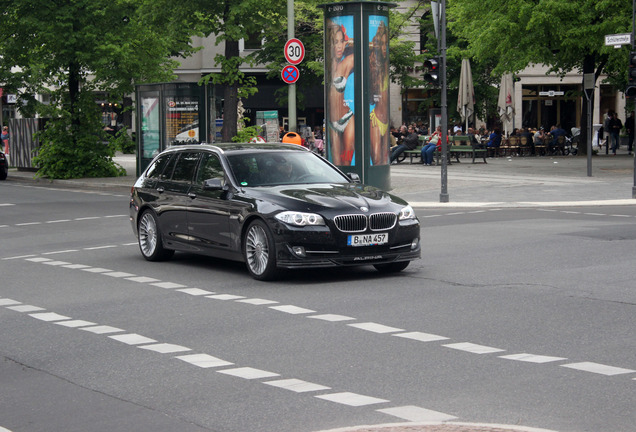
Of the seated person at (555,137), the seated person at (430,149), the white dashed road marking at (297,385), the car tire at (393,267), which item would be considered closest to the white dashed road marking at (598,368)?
the white dashed road marking at (297,385)

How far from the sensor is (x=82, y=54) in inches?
1268

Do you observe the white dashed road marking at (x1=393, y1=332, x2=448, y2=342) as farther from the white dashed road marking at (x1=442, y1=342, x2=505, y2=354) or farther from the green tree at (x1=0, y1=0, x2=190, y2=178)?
the green tree at (x1=0, y1=0, x2=190, y2=178)

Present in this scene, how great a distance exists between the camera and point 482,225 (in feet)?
60.7

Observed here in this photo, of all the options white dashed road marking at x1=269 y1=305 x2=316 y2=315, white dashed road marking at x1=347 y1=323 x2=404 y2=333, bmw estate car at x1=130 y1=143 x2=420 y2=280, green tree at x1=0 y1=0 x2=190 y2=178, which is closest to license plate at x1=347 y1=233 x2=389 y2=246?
bmw estate car at x1=130 y1=143 x2=420 y2=280

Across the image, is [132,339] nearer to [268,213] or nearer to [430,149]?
[268,213]

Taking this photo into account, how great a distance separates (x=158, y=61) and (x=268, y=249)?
25134 mm

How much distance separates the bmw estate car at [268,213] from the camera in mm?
11766

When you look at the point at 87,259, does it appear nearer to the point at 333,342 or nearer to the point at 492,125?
the point at 333,342

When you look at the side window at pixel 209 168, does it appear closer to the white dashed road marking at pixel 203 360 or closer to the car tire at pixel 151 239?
the car tire at pixel 151 239

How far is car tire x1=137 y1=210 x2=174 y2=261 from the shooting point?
14.3 metres

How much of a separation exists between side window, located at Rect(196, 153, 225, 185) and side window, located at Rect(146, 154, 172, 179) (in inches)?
41.2

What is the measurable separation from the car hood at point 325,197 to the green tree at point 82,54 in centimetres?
1823

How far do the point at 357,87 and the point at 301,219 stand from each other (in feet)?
48.7

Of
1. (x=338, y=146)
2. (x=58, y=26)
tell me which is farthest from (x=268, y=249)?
(x=58, y=26)
